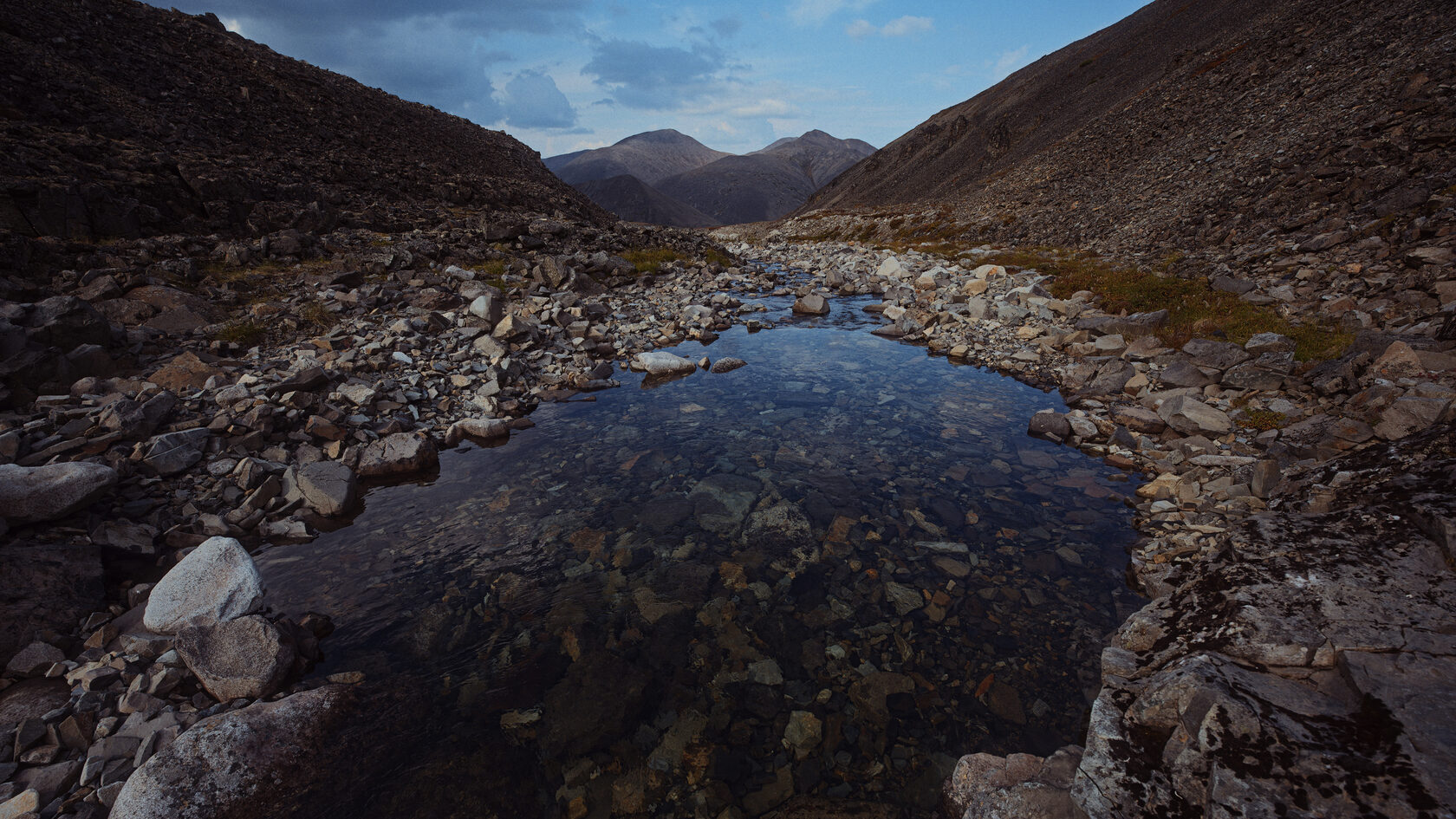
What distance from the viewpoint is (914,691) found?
200 inches

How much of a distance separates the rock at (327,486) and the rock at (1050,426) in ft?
A: 43.0

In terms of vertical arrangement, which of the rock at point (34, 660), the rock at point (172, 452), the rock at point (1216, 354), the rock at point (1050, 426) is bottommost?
the rock at point (1050, 426)

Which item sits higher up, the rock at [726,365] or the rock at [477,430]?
the rock at [477,430]

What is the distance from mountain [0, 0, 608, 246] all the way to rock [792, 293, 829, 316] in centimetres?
2097

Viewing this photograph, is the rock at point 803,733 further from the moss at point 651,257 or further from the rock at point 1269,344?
the moss at point 651,257

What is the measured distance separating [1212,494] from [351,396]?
15662mm

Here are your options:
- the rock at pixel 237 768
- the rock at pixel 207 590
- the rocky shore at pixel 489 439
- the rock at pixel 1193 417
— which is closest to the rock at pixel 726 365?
the rocky shore at pixel 489 439

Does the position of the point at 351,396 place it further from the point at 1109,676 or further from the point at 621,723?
the point at 1109,676

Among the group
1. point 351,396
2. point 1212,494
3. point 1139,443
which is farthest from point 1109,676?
point 351,396

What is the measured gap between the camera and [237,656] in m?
4.87

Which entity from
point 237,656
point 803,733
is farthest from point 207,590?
point 803,733

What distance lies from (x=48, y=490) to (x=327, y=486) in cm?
269

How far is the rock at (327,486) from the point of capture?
312 inches

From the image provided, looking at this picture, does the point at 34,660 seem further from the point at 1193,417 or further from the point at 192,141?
the point at 192,141
